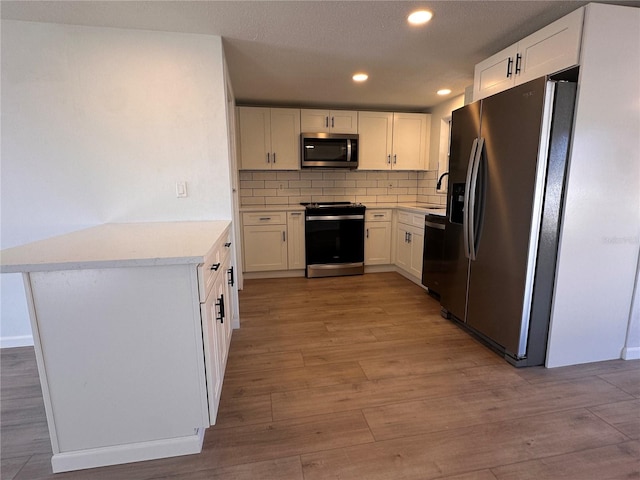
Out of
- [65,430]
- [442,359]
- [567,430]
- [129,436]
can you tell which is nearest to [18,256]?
[65,430]

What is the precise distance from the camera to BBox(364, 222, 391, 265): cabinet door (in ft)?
14.0

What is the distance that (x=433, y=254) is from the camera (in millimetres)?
3199

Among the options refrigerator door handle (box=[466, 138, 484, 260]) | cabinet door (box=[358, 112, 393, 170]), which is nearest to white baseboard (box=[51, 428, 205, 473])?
refrigerator door handle (box=[466, 138, 484, 260])

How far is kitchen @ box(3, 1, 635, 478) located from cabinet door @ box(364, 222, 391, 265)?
2.27 metres

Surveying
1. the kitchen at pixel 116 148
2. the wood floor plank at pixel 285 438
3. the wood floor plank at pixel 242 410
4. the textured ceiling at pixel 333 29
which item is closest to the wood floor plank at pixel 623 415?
the wood floor plank at pixel 285 438

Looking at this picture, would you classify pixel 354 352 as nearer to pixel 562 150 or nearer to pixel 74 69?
pixel 562 150

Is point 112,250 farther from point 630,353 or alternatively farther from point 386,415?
point 630,353

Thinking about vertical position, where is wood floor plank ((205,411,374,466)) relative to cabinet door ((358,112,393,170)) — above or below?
below

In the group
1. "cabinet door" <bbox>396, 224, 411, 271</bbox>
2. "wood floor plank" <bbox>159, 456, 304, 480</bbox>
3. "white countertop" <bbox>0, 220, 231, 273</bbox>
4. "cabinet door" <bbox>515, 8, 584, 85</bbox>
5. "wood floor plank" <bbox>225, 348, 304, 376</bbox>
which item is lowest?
"wood floor plank" <bbox>159, 456, 304, 480</bbox>

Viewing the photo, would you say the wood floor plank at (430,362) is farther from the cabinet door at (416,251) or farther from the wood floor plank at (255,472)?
the cabinet door at (416,251)

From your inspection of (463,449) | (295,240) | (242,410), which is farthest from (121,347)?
(295,240)

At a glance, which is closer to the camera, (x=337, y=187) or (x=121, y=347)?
(x=121, y=347)

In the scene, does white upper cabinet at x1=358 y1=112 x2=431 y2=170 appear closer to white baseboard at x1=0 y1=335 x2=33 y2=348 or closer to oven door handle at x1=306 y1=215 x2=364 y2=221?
oven door handle at x1=306 y1=215 x2=364 y2=221

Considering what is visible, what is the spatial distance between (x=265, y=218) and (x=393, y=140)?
202cm
